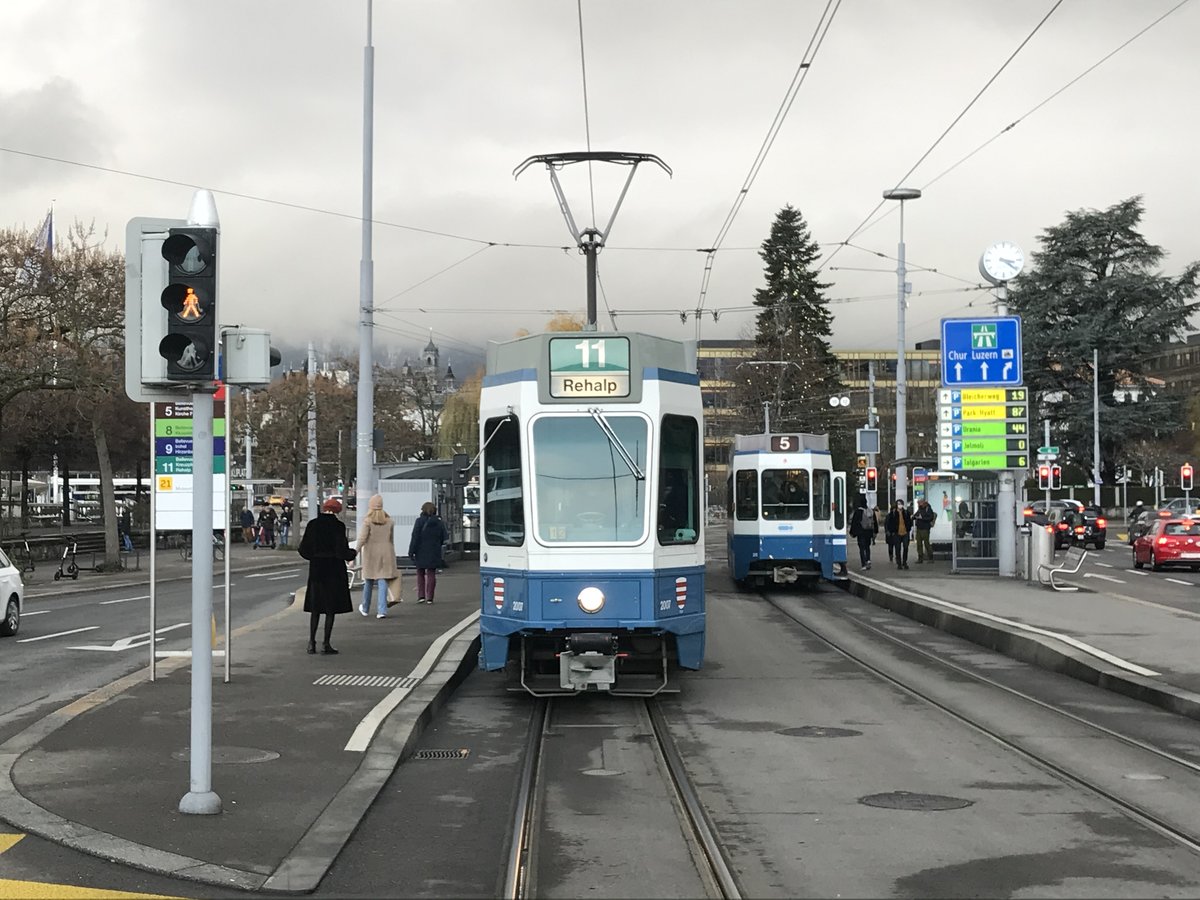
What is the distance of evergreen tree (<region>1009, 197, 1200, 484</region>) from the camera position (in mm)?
73438

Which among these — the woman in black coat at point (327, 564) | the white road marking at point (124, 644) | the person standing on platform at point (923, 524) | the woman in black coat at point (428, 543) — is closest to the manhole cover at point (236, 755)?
the woman in black coat at point (327, 564)

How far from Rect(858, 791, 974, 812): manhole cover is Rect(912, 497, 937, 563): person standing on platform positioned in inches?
1109

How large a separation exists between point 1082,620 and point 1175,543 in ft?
61.2

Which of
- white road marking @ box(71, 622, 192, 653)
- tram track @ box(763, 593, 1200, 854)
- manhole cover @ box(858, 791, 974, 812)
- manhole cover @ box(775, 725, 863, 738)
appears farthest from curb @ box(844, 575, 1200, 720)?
white road marking @ box(71, 622, 192, 653)

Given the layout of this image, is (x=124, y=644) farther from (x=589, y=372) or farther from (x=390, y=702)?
(x=589, y=372)

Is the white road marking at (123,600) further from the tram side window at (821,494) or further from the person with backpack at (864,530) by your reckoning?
the person with backpack at (864,530)

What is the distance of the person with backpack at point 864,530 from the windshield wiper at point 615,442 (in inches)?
947

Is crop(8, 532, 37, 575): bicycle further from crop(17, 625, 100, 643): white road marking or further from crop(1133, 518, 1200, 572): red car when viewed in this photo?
crop(1133, 518, 1200, 572): red car

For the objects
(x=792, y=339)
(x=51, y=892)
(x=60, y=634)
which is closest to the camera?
(x=51, y=892)

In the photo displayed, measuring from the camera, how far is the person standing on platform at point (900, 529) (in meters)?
36.4

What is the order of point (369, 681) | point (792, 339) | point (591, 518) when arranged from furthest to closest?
point (792, 339) < point (369, 681) < point (591, 518)

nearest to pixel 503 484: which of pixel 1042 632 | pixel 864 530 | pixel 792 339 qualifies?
pixel 1042 632

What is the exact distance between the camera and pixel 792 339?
3504 inches

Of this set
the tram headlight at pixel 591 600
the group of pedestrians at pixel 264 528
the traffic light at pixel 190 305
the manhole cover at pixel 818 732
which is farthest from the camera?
the group of pedestrians at pixel 264 528
